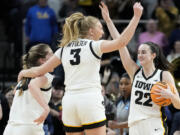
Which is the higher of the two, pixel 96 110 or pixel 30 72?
pixel 30 72

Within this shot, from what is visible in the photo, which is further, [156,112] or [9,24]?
[9,24]

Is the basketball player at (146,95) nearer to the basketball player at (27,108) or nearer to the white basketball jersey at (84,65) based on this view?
the white basketball jersey at (84,65)

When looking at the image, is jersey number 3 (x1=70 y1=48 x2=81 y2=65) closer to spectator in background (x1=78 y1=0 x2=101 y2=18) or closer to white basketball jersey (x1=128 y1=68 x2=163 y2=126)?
white basketball jersey (x1=128 y1=68 x2=163 y2=126)

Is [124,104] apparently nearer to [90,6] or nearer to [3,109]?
[3,109]

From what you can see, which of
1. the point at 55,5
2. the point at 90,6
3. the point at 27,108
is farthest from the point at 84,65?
the point at 55,5

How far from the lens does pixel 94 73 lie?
521 cm

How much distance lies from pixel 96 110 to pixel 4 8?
9928 mm

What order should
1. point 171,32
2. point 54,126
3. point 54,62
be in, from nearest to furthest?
point 54,62, point 54,126, point 171,32

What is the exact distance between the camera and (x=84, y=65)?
5168 millimetres

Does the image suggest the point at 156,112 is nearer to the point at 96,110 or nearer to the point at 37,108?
the point at 96,110

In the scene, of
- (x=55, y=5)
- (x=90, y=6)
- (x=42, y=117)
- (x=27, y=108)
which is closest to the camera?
(x=42, y=117)

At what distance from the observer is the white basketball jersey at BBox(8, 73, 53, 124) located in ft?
20.0

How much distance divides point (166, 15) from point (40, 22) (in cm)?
328

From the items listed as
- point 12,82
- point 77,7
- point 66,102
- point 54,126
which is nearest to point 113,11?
point 77,7
